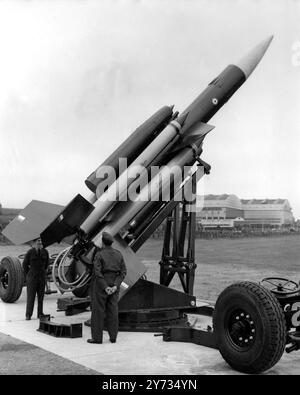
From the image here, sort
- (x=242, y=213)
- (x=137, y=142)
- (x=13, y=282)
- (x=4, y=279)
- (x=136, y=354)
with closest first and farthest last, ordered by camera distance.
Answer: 1. (x=136, y=354)
2. (x=137, y=142)
3. (x=13, y=282)
4. (x=4, y=279)
5. (x=242, y=213)

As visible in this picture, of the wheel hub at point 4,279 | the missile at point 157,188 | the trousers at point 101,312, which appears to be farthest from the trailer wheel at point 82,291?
the wheel hub at point 4,279

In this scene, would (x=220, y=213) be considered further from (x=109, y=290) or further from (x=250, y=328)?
(x=250, y=328)

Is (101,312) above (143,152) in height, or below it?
below

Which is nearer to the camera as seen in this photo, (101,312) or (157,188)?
(101,312)

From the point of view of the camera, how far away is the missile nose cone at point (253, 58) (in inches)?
336

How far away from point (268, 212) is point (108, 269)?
7208 centimetres

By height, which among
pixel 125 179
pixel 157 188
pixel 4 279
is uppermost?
pixel 125 179

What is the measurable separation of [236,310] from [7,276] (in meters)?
5.71

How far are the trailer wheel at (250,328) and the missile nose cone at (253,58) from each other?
4.47m

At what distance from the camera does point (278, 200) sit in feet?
257

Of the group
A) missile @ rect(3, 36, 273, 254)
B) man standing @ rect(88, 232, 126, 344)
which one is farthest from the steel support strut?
man standing @ rect(88, 232, 126, 344)

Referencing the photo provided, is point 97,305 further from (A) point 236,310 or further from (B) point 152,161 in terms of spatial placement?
(B) point 152,161

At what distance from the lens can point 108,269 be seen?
6465 mm

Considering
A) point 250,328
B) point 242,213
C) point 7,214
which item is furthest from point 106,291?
point 242,213
